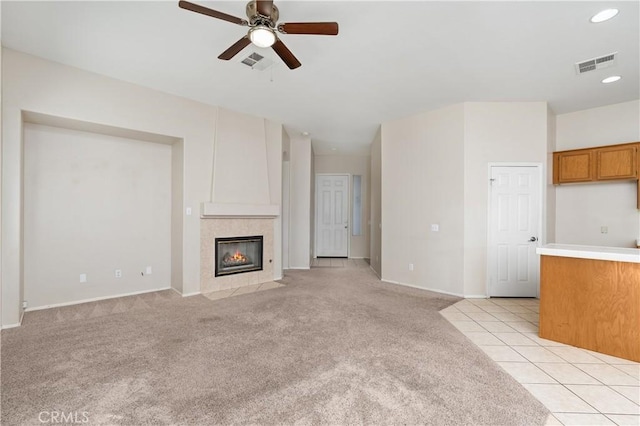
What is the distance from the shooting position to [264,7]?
2014 mm

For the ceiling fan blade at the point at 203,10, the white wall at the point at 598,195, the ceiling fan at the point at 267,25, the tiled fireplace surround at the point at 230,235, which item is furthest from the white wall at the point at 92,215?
the white wall at the point at 598,195

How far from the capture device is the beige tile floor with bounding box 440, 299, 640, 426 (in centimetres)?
172

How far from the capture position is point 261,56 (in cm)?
296

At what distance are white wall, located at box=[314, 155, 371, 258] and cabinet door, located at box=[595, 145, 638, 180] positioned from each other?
474cm

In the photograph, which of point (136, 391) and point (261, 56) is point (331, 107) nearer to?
point (261, 56)

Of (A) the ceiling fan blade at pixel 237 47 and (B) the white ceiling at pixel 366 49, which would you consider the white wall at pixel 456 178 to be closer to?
(B) the white ceiling at pixel 366 49

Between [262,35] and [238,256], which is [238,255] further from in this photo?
[262,35]

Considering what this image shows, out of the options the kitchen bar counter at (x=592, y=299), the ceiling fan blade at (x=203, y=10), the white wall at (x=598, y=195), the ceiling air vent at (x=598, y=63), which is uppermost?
the ceiling air vent at (x=598, y=63)

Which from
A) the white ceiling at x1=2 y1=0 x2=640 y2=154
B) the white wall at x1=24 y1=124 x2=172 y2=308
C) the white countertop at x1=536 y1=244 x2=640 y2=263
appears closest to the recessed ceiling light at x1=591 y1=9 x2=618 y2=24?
the white ceiling at x1=2 y1=0 x2=640 y2=154

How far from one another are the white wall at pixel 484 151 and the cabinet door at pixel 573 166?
0.66 meters

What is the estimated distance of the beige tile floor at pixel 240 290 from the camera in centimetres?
411

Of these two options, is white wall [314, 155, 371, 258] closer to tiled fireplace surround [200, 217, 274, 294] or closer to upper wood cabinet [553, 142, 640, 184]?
tiled fireplace surround [200, 217, 274, 294]

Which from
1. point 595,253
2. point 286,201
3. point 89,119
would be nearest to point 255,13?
point 89,119

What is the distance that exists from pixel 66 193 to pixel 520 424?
16.9ft
